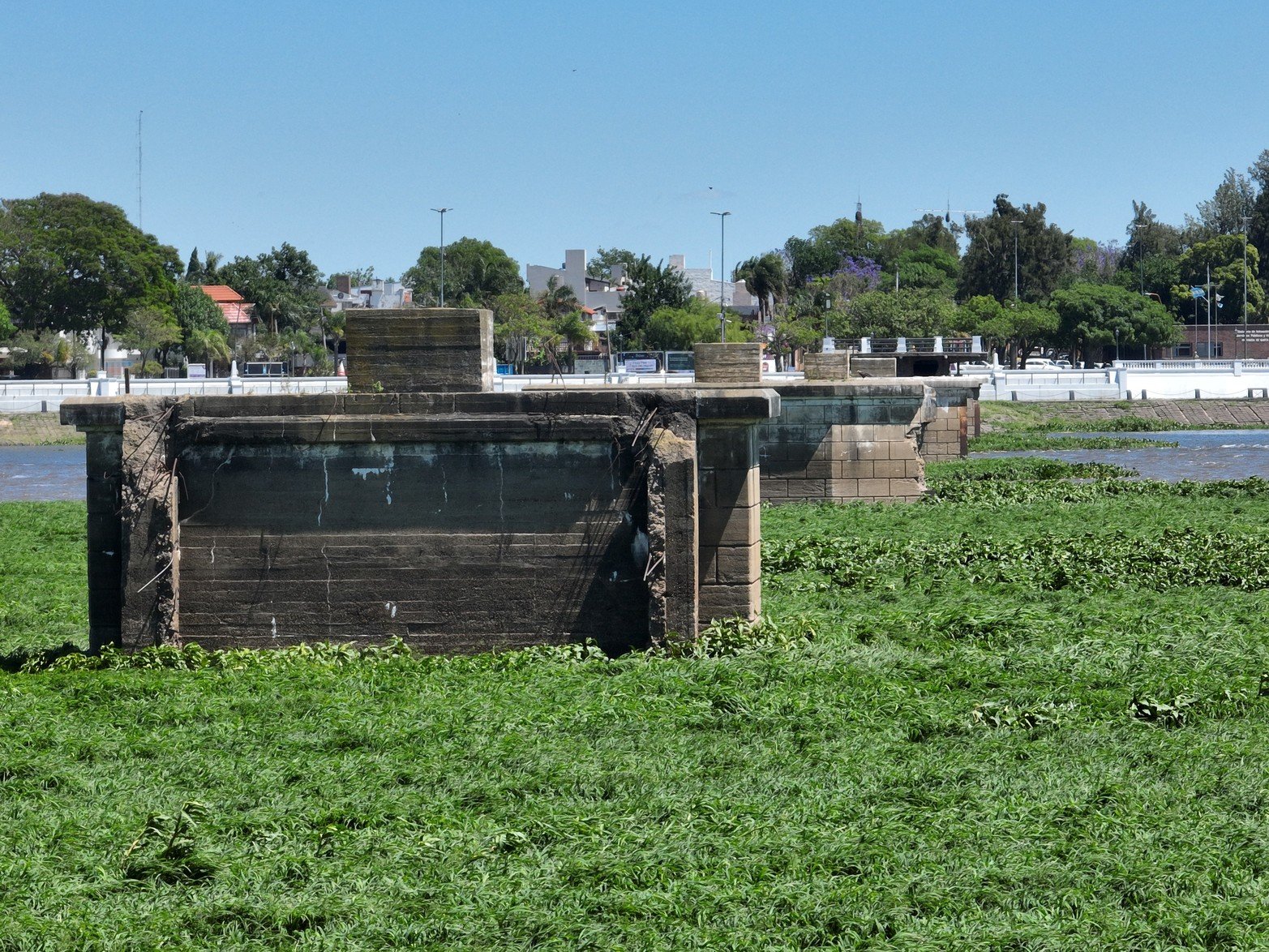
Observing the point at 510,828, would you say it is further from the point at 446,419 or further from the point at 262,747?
the point at 446,419

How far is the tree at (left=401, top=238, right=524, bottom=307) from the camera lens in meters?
117

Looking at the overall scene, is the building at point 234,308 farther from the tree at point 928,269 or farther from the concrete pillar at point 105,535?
the concrete pillar at point 105,535

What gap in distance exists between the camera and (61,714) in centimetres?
990

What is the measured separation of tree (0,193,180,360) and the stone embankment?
5304 centimetres

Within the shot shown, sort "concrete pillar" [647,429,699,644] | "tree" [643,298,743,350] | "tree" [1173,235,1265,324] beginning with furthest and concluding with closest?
"tree" [1173,235,1265,324] → "tree" [643,298,743,350] → "concrete pillar" [647,429,699,644]

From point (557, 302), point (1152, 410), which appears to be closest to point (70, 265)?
point (557, 302)

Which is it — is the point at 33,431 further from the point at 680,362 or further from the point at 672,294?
the point at 672,294

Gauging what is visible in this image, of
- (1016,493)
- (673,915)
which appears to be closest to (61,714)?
(673,915)

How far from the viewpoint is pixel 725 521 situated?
1161 centimetres

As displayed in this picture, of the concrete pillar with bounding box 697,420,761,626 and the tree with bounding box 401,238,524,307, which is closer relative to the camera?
the concrete pillar with bounding box 697,420,761,626

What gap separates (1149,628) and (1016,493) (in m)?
15.0

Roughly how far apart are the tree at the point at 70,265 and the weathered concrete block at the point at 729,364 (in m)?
76.4

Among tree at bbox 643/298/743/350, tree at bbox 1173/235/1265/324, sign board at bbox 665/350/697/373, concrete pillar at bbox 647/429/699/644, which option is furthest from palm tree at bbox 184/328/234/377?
concrete pillar at bbox 647/429/699/644

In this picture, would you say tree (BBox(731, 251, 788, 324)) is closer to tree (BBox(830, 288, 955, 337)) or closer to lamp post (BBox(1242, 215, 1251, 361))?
tree (BBox(830, 288, 955, 337))
